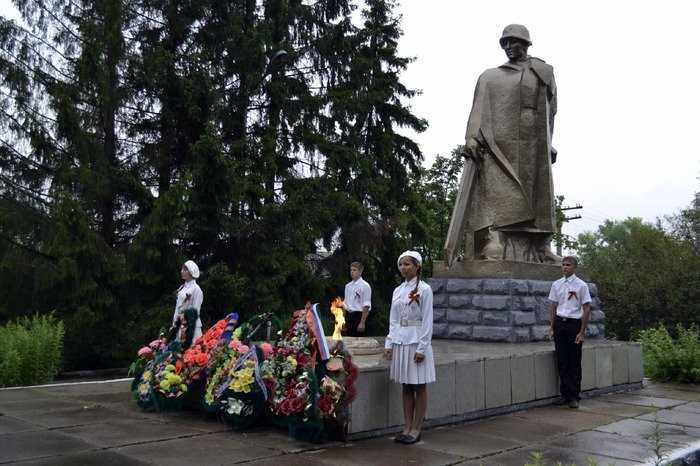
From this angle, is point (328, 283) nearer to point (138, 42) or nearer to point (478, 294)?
point (138, 42)

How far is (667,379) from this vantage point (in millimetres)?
11367

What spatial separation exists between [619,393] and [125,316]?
33.7 feet

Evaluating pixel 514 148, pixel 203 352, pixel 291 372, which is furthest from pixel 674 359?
pixel 203 352

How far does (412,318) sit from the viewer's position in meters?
6.14

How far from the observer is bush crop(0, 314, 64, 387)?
31.6 feet

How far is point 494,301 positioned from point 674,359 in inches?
156

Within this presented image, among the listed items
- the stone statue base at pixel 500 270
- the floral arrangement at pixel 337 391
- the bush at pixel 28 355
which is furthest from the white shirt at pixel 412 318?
the bush at pixel 28 355

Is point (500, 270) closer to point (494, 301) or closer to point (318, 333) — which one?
point (494, 301)

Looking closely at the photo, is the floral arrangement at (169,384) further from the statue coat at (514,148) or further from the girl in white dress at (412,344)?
the statue coat at (514,148)

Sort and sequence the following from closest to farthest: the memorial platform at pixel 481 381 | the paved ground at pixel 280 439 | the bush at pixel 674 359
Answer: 1. the paved ground at pixel 280 439
2. the memorial platform at pixel 481 381
3. the bush at pixel 674 359

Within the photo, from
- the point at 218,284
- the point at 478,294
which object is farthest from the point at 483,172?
the point at 218,284

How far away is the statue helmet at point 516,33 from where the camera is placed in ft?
33.9

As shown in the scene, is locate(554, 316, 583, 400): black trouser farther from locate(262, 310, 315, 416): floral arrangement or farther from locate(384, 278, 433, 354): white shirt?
locate(262, 310, 315, 416): floral arrangement

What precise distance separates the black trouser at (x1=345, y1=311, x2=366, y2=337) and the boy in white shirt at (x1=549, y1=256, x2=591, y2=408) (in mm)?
3315
